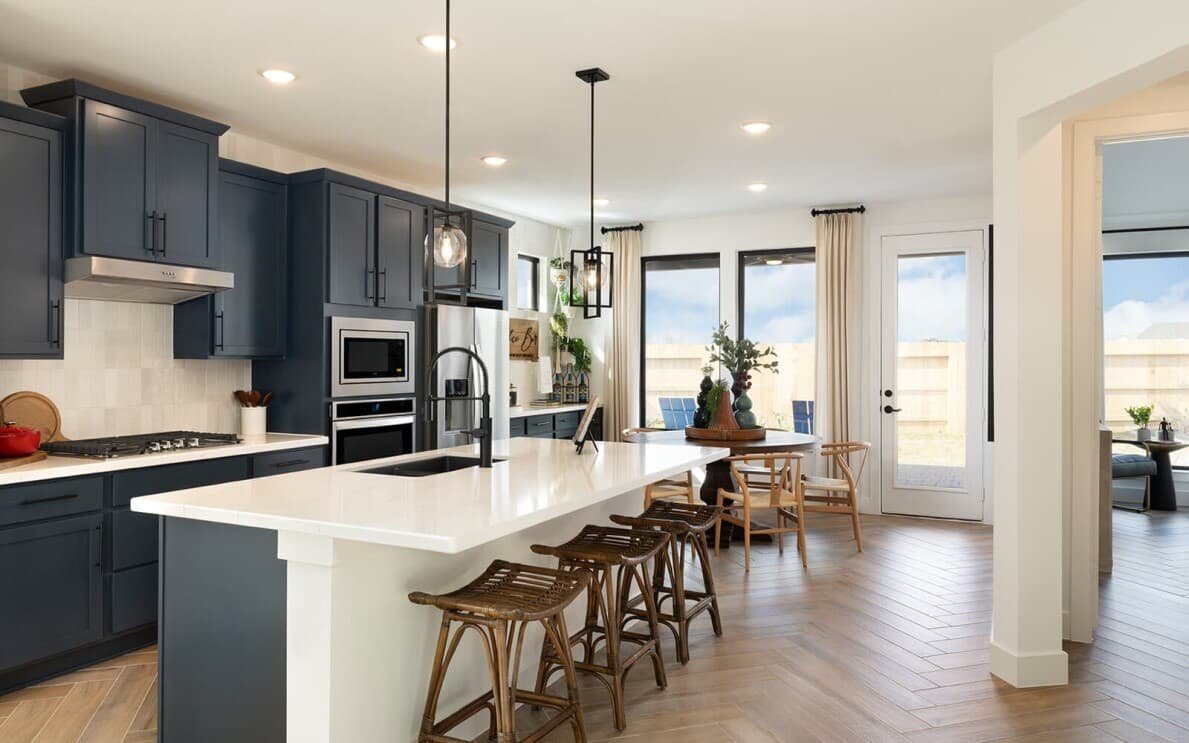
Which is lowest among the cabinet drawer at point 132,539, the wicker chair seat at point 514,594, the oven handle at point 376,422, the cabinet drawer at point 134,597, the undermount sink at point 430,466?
the cabinet drawer at point 134,597

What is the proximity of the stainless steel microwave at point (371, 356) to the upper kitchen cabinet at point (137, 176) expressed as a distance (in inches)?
33.1

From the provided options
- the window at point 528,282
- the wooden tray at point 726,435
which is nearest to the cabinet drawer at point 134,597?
the wooden tray at point 726,435

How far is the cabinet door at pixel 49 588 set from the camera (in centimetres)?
305

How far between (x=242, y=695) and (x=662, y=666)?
5.11 ft

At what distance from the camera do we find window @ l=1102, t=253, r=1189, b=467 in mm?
7121

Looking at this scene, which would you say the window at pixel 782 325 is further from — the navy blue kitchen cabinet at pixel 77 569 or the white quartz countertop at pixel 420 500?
the navy blue kitchen cabinet at pixel 77 569

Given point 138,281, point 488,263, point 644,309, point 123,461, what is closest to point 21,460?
point 123,461

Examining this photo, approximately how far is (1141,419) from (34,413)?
8117 mm

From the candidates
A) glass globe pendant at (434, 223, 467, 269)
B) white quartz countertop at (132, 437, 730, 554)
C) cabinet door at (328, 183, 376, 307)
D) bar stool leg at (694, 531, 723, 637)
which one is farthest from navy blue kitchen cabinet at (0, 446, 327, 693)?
bar stool leg at (694, 531, 723, 637)

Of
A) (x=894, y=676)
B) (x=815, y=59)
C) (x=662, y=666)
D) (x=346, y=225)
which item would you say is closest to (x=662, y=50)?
(x=815, y=59)

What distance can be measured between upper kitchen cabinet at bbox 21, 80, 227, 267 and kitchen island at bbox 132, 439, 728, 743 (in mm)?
1711

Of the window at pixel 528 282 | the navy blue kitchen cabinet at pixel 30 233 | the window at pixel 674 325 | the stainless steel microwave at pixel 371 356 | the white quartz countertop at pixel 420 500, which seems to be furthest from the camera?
the window at pixel 674 325

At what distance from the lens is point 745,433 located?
5.36 meters

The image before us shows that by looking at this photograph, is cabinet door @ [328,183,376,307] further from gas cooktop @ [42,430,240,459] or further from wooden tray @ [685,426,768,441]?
wooden tray @ [685,426,768,441]
